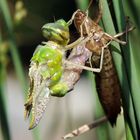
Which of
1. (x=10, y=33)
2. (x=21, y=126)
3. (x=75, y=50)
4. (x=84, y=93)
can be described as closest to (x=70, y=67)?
(x=75, y=50)

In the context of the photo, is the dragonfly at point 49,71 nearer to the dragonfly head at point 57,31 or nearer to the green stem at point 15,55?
the dragonfly head at point 57,31

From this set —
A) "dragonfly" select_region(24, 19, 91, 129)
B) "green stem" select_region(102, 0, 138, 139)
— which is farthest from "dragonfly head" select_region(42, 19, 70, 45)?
"green stem" select_region(102, 0, 138, 139)

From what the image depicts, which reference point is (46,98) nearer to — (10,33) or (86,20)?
(86,20)

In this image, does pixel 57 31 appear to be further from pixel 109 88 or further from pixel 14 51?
pixel 14 51

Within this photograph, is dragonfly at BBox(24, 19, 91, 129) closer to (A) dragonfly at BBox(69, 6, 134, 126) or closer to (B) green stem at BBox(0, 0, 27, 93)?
(A) dragonfly at BBox(69, 6, 134, 126)

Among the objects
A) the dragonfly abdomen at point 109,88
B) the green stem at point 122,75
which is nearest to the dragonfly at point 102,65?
the dragonfly abdomen at point 109,88
